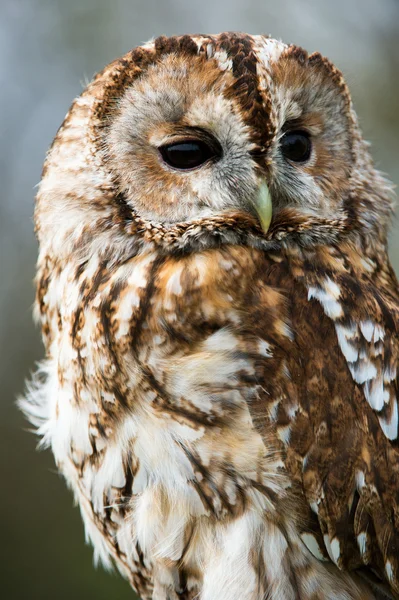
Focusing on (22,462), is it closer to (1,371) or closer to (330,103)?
(1,371)

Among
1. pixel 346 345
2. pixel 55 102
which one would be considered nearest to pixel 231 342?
pixel 346 345

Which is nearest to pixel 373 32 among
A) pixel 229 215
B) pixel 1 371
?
pixel 1 371

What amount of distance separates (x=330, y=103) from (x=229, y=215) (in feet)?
1.51

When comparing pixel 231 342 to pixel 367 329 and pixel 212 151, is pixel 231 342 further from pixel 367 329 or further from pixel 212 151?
pixel 212 151

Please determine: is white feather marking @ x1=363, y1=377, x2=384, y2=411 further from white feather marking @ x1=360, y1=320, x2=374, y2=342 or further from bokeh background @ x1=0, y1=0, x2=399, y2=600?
bokeh background @ x1=0, y1=0, x2=399, y2=600

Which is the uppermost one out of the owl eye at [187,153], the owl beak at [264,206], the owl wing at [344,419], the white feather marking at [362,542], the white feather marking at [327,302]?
the owl eye at [187,153]

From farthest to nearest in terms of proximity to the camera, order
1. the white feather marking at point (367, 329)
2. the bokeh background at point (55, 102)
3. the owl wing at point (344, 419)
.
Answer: the bokeh background at point (55, 102), the white feather marking at point (367, 329), the owl wing at point (344, 419)

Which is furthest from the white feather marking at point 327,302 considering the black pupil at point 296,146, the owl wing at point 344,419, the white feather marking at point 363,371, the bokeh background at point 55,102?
the bokeh background at point 55,102

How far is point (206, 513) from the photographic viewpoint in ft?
5.36

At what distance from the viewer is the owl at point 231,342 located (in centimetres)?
160

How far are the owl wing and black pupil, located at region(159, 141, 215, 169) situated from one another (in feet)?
1.16

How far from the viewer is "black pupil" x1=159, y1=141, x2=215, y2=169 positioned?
1653 millimetres

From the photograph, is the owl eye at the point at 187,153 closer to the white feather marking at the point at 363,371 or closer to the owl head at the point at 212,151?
the owl head at the point at 212,151

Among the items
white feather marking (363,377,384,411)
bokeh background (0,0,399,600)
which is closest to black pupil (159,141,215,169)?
white feather marking (363,377,384,411)
